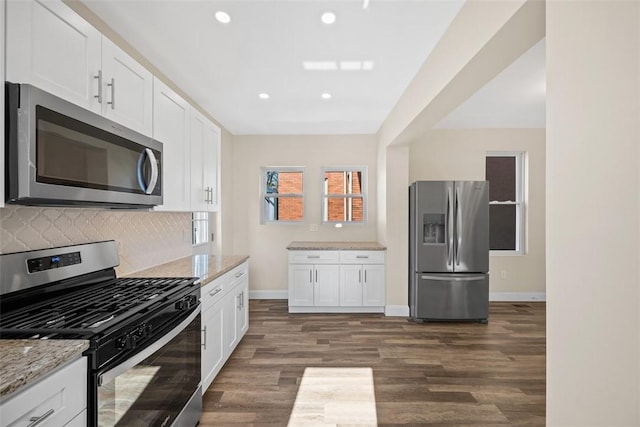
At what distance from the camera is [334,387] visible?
2.53 metres

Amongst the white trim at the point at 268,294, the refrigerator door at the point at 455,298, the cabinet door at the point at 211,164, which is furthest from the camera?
the white trim at the point at 268,294

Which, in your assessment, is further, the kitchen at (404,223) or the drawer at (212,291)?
the drawer at (212,291)

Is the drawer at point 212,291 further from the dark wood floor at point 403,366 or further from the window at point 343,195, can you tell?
the window at point 343,195

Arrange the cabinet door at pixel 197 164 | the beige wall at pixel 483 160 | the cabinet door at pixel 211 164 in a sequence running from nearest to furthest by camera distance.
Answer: the cabinet door at pixel 197 164 → the cabinet door at pixel 211 164 → the beige wall at pixel 483 160

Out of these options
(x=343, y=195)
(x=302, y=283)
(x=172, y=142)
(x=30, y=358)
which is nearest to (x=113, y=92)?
(x=172, y=142)

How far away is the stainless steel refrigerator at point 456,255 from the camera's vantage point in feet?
13.3

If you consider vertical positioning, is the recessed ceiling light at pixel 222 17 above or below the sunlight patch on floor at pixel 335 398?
above

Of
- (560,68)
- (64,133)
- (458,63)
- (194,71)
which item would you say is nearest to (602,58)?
(560,68)

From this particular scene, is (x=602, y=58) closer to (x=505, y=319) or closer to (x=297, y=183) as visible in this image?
(x=505, y=319)

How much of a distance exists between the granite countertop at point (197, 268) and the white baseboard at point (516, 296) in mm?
3949

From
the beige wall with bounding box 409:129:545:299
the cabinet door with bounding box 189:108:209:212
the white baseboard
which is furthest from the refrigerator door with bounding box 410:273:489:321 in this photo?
the cabinet door with bounding box 189:108:209:212

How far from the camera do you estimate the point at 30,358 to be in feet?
3.15

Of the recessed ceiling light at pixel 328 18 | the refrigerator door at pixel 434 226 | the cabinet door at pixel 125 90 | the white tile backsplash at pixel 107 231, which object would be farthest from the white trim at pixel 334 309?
the recessed ceiling light at pixel 328 18

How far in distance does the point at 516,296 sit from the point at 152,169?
527 cm
